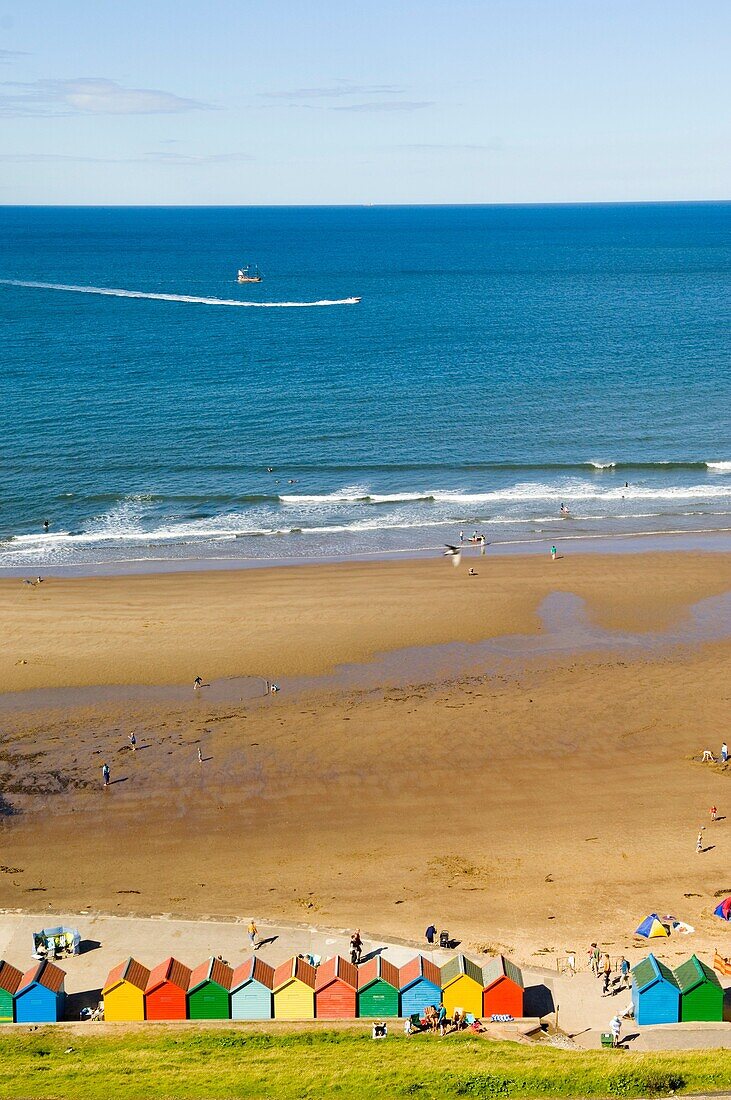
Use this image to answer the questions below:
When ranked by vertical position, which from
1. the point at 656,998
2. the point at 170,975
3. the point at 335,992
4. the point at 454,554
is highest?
the point at 454,554

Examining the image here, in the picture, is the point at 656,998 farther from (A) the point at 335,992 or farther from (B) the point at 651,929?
(A) the point at 335,992

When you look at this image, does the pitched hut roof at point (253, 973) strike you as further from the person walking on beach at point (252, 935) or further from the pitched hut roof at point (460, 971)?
the pitched hut roof at point (460, 971)

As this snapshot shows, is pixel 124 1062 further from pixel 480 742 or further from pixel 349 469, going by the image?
pixel 349 469

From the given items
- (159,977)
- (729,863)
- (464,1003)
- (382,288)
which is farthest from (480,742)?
(382,288)

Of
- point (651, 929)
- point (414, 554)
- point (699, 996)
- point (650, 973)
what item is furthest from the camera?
point (414, 554)

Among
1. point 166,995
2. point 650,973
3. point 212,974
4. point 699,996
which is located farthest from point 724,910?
point 166,995

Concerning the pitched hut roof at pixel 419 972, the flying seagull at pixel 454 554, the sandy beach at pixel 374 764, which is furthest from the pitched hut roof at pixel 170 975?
the flying seagull at pixel 454 554
